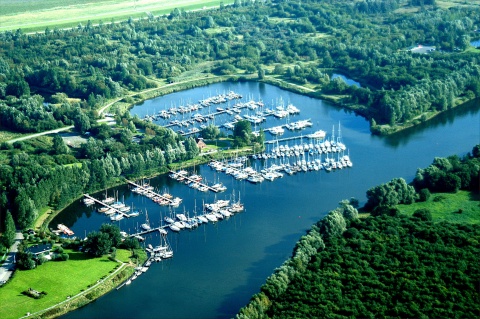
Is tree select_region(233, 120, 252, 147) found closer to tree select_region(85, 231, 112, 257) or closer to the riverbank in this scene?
the riverbank

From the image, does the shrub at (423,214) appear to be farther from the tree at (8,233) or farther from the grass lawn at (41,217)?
the tree at (8,233)

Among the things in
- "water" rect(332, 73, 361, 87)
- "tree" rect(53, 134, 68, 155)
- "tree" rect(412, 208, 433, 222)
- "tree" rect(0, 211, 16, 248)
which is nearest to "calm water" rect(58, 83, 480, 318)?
"tree" rect(0, 211, 16, 248)

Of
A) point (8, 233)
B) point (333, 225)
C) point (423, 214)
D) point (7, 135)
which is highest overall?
point (7, 135)

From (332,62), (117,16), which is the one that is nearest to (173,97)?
(332,62)

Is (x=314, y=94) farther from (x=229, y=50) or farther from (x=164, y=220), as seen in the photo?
(x=164, y=220)

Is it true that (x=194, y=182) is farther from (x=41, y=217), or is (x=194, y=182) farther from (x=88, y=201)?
(x=41, y=217)

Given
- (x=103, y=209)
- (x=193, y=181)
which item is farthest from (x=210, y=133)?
(x=103, y=209)
